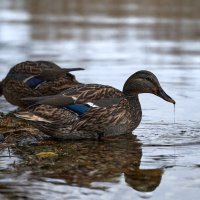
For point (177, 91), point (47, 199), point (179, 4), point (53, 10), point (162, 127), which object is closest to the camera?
point (47, 199)

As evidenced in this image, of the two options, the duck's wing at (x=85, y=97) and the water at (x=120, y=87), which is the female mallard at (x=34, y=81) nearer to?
the water at (x=120, y=87)

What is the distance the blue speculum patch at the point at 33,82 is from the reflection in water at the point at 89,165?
2.27 m

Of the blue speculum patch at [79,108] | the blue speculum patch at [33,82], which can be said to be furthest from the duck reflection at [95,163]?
the blue speculum patch at [33,82]

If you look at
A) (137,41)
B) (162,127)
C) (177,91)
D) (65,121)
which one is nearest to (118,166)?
(65,121)

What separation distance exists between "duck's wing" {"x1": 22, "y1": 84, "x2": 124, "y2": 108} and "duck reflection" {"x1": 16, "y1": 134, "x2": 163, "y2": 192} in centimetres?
46

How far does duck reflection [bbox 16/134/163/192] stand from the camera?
22.2ft

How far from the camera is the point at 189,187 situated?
646 cm

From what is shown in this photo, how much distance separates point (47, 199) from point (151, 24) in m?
21.6

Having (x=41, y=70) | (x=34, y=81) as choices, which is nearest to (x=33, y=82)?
(x=34, y=81)

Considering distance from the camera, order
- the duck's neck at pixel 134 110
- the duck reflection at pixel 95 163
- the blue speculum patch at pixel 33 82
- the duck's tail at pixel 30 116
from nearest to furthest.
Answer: the duck reflection at pixel 95 163
the duck's tail at pixel 30 116
the duck's neck at pixel 134 110
the blue speculum patch at pixel 33 82

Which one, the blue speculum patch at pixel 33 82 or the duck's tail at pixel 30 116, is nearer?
the duck's tail at pixel 30 116

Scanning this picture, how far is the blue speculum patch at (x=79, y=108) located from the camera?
853 cm

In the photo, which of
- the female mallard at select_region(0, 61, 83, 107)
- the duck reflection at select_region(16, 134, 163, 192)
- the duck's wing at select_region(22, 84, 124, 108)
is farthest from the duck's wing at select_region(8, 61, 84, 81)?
the duck reflection at select_region(16, 134, 163, 192)

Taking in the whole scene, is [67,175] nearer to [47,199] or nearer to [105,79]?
[47,199]
